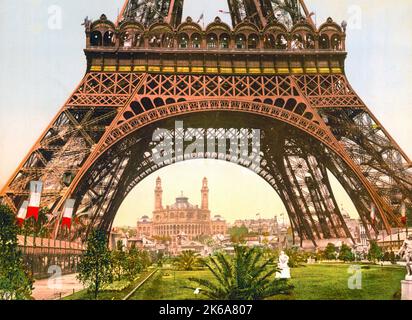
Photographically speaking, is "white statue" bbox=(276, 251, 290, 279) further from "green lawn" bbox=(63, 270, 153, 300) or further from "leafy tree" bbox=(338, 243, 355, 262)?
"green lawn" bbox=(63, 270, 153, 300)

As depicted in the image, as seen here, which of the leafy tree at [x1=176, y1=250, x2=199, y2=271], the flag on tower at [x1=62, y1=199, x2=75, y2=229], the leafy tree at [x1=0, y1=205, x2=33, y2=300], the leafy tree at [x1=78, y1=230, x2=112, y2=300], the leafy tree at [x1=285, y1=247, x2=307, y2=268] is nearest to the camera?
the leafy tree at [x1=0, y1=205, x2=33, y2=300]

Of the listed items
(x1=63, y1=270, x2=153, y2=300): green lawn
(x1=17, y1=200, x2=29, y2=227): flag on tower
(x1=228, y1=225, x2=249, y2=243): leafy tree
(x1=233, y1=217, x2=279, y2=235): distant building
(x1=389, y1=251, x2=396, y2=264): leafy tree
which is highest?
(x1=17, y1=200, x2=29, y2=227): flag on tower

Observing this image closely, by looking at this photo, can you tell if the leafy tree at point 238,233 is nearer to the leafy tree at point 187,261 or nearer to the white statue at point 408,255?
the leafy tree at point 187,261

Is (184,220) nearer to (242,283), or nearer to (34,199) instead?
(242,283)

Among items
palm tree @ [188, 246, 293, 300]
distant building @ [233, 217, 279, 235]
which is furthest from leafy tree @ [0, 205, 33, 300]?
distant building @ [233, 217, 279, 235]

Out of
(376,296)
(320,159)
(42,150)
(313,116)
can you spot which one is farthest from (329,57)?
(42,150)
